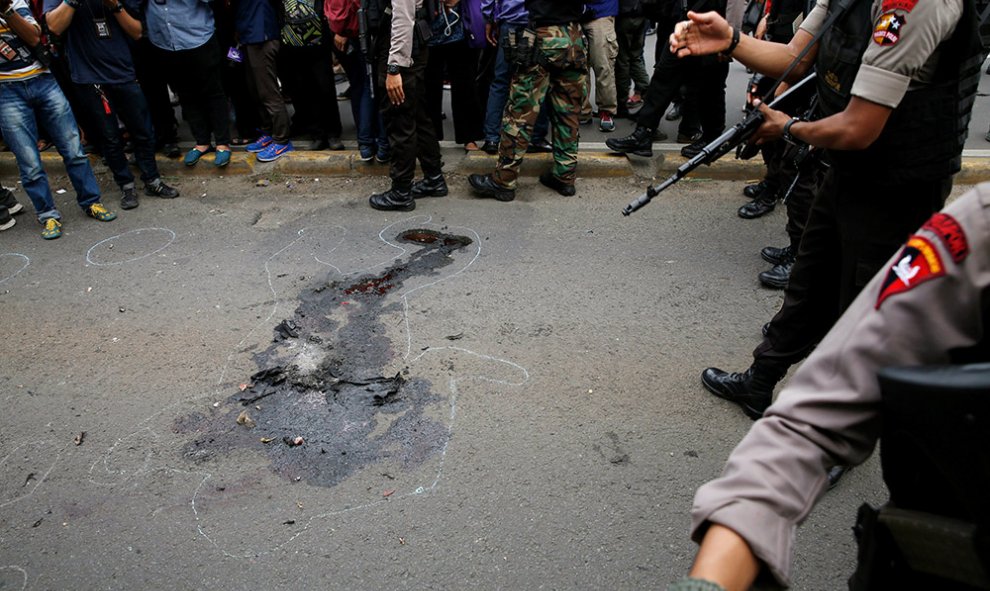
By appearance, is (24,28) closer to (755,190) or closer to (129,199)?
(129,199)

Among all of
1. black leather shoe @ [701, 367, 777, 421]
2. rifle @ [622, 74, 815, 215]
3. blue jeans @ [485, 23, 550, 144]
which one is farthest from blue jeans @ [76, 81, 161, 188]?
black leather shoe @ [701, 367, 777, 421]

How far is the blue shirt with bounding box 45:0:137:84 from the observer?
4.72m

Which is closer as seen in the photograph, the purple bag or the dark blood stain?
the dark blood stain

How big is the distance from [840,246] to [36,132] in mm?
5137

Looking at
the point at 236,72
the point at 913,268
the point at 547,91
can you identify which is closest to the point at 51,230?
the point at 236,72

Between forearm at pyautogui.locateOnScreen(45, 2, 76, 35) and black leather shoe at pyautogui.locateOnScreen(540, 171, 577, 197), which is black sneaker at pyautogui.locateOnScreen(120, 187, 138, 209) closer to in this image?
forearm at pyautogui.locateOnScreen(45, 2, 76, 35)

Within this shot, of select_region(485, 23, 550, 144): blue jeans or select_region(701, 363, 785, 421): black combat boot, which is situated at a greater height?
select_region(485, 23, 550, 144): blue jeans

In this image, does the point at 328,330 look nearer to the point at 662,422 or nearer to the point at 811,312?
the point at 662,422

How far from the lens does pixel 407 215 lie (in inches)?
193

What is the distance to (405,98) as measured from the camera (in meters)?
4.67

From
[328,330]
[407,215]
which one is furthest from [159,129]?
[328,330]

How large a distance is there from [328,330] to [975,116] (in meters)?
7.08

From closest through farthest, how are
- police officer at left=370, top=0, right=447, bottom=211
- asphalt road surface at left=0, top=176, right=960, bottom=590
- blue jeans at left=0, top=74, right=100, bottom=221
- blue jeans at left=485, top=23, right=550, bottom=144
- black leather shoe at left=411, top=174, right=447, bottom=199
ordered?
asphalt road surface at left=0, top=176, right=960, bottom=590
police officer at left=370, top=0, right=447, bottom=211
blue jeans at left=0, top=74, right=100, bottom=221
black leather shoe at left=411, top=174, right=447, bottom=199
blue jeans at left=485, top=23, right=550, bottom=144

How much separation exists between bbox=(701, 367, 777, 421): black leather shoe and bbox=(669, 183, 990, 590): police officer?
1.73 metres
